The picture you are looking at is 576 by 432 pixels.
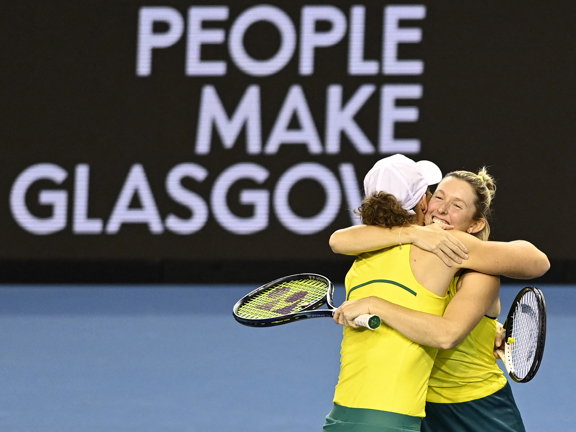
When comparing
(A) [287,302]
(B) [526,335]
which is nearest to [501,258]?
(B) [526,335]

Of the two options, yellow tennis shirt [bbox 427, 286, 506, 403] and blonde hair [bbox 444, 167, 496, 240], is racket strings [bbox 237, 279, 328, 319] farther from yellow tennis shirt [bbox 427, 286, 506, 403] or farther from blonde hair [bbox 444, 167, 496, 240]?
blonde hair [bbox 444, 167, 496, 240]

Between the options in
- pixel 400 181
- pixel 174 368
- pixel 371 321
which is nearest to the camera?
pixel 371 321

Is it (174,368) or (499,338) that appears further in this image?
(174,368)

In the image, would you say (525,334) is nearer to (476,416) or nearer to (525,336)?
(525,336)

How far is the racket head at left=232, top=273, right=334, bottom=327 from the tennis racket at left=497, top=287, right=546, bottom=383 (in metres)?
0.60

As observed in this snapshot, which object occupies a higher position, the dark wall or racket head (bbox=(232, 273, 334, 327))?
the dark wall

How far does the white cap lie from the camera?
2650mm

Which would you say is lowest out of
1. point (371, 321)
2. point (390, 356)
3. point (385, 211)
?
point (390, 356)

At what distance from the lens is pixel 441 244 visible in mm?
2584

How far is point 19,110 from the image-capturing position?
316 inches

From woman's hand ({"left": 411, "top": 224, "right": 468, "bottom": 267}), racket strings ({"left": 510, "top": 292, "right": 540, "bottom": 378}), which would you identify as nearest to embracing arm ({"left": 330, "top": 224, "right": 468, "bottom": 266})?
woman's hand ({"left": 411, "top": 224, "right": 468, "bottom": 267})

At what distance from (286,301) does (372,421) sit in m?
0.94

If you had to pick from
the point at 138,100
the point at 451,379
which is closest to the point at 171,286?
the point at 138,100

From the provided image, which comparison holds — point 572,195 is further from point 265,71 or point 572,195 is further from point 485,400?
point 485,400
